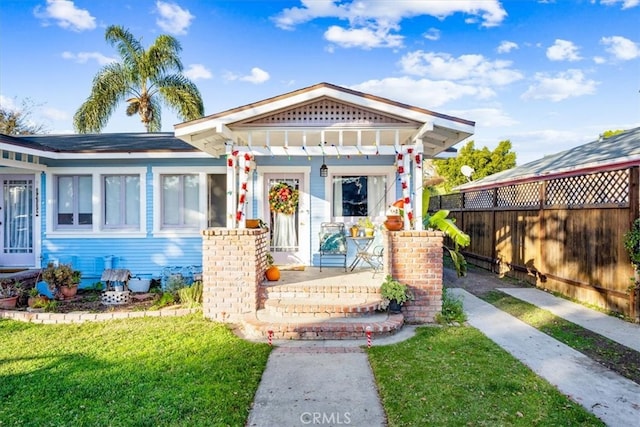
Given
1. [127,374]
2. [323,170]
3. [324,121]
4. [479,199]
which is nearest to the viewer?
[127,374]

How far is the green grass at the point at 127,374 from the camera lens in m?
3.20

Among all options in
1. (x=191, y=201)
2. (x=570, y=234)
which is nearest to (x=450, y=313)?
(x=570, y=234)

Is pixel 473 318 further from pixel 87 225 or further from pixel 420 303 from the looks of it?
pixel 87 225

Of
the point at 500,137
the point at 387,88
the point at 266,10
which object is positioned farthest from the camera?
the point at 500,137

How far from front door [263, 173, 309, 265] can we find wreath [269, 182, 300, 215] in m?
0.12

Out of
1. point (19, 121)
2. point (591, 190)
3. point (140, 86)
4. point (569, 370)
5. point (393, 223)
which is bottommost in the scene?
point (569, 370)

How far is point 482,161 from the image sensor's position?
23.1 meters

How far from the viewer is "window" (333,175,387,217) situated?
8.54 metres

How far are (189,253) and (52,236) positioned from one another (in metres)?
3.07

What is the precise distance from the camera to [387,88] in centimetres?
1923

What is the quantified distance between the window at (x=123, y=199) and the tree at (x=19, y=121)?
19.3 meters

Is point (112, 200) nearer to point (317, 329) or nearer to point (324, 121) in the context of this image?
point (324, 121)

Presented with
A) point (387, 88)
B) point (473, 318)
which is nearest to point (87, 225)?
point (473, 318)

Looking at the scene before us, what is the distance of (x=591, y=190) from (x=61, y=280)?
398 inches
